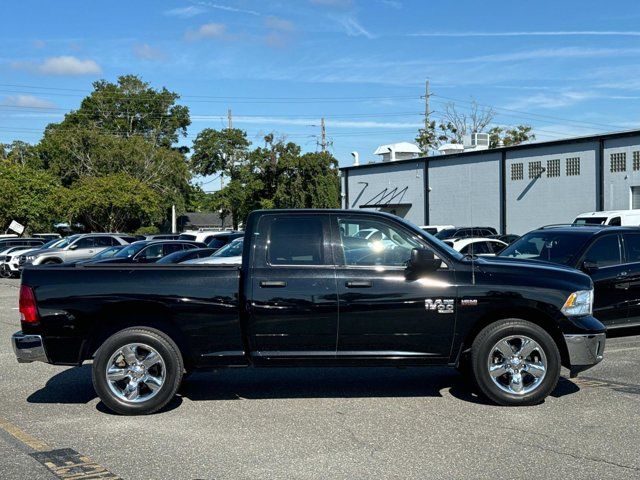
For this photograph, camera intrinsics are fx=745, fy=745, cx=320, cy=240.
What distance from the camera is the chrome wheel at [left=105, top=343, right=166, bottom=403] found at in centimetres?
706

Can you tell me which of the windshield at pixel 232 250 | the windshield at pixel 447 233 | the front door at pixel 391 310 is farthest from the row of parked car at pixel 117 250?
the windshield at pixel 447 233

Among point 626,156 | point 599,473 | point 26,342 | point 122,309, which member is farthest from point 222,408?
point 626,156

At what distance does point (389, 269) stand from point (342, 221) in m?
0.68

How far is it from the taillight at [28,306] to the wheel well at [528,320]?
13.5ft

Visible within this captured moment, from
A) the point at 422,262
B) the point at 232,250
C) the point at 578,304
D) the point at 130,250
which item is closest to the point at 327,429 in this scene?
the point at 422,262

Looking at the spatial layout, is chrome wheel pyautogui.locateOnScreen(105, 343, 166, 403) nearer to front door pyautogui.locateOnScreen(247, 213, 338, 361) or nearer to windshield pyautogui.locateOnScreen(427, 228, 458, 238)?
front door pyautogui.locateOnScreen(247, 213, 338, 361)

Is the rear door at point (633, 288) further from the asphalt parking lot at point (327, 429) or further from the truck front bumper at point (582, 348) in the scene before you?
the truck front bumper at point (582, 348)

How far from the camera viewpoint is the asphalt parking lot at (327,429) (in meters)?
5.42

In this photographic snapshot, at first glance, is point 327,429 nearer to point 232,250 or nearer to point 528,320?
point 528,320

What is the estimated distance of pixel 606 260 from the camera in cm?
1116

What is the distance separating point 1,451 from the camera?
5.88m

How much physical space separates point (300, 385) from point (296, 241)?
6.14 ft

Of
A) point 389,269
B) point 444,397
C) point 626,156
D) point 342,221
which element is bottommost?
point 444,397

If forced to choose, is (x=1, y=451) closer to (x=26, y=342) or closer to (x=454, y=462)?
(x=26, y=342)
